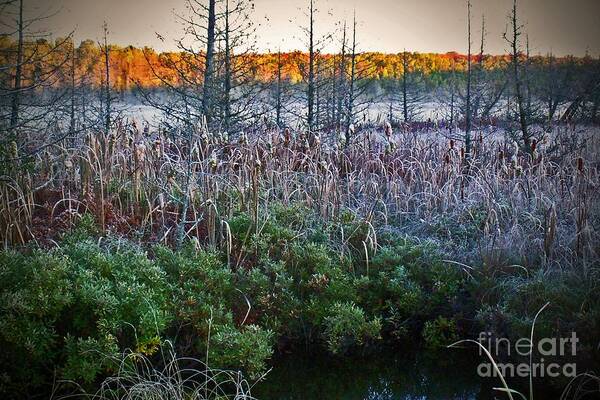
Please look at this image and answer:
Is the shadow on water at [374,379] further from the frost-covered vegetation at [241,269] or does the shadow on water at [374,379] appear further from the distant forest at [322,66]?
the distant forest at [322,66]

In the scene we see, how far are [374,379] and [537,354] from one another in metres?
1.26

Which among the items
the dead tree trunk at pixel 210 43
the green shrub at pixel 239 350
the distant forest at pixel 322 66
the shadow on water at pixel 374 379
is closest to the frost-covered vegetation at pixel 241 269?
the green shrub at pixel 239 350

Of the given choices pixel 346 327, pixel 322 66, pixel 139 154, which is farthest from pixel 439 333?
pixel 322 66

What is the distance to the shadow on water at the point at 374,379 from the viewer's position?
407 cm

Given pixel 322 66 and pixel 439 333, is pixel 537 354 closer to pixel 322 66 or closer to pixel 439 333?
pixel 439 333

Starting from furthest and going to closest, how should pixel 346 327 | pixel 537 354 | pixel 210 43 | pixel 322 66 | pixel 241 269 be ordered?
pixel 322 66 < pixel 210 43 < pixel 241 269 < pixel 346 327 < pixel 537 354

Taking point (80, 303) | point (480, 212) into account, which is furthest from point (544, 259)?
point (80, 303)

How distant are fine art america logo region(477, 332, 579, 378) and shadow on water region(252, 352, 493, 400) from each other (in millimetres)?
217

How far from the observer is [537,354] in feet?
13.2

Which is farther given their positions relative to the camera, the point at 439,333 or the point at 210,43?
the point at 210,43

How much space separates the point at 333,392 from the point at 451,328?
125cm

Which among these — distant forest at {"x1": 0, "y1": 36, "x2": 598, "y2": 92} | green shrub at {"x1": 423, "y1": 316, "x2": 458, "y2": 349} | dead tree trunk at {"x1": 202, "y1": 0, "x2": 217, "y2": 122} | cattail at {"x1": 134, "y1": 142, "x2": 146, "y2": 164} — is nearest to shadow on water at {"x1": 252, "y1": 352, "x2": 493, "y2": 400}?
green shrub at {"x1": 423, "y1": 316, "x2": 458, "y2": 349}

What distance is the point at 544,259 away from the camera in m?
4.73

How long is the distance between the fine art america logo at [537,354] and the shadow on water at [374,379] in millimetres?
217
